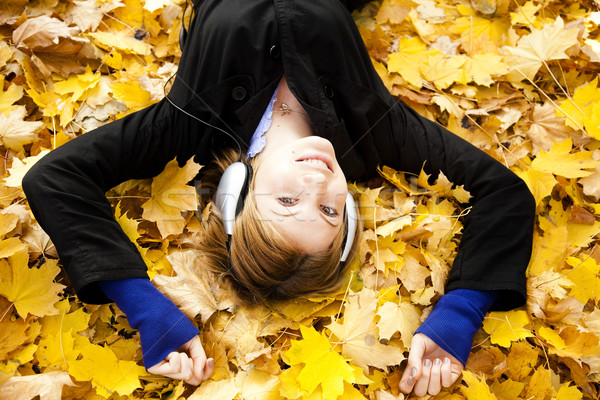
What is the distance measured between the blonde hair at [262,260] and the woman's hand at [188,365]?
33cm

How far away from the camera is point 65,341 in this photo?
1.96 metres

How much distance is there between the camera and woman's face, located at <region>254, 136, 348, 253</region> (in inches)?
77.7

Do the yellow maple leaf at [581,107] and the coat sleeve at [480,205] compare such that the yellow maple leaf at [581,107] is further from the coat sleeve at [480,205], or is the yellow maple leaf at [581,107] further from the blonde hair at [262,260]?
the blonde hair at [262,260]

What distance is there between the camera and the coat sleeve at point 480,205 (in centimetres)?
218

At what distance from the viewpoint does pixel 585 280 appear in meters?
2.19

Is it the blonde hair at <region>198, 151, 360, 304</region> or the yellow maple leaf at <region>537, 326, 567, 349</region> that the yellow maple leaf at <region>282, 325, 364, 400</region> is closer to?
the blonde hair at <region>198, 151, 360, 304</region>

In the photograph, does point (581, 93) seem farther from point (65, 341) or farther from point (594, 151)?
point (65, 341)

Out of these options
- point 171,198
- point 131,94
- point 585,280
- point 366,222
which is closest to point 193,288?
point 171,198

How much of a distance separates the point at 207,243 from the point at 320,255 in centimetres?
56

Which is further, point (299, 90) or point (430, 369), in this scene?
point (299, 90)

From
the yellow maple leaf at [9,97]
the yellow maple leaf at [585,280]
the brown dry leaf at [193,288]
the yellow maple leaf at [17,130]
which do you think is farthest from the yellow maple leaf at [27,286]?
the yellow maple leaf at [585,280]

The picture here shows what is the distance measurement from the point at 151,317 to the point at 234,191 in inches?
24.6

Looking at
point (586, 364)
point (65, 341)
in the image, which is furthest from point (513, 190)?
point (65, 341)

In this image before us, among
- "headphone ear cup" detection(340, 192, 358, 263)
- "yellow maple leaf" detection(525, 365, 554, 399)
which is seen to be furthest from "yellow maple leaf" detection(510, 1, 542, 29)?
"yellow maple leaf" detection(525, 365, 554, 399)
